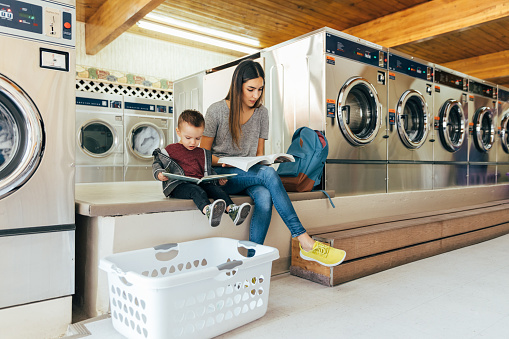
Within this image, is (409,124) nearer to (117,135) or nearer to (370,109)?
(370,109)

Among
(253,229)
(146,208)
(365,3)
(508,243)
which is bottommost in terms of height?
(508,243)

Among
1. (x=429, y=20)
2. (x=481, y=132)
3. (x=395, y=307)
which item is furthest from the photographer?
(x=481, y=132)

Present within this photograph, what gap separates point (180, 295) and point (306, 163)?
4.81 feet

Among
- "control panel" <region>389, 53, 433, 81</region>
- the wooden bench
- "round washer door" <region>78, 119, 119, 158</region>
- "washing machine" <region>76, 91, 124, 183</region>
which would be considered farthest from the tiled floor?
"round washer door" <region>78, 119, 119, 158</region>

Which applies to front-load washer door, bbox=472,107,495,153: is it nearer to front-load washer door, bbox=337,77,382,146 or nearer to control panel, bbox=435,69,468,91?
control panel, bbox=435,69,468,91

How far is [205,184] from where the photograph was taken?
211 cm

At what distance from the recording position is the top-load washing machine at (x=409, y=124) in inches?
143

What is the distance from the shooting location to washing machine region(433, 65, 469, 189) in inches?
169

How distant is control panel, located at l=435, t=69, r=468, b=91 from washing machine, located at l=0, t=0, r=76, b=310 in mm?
3885

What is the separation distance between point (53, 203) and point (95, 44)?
4.27m

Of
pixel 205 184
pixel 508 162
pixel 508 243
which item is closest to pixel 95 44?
pixel 205 184

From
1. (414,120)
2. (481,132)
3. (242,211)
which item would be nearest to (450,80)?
(414,120)

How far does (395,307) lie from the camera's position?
177 centimetres

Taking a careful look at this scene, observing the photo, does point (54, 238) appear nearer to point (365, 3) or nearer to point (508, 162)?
point (365, 3)
